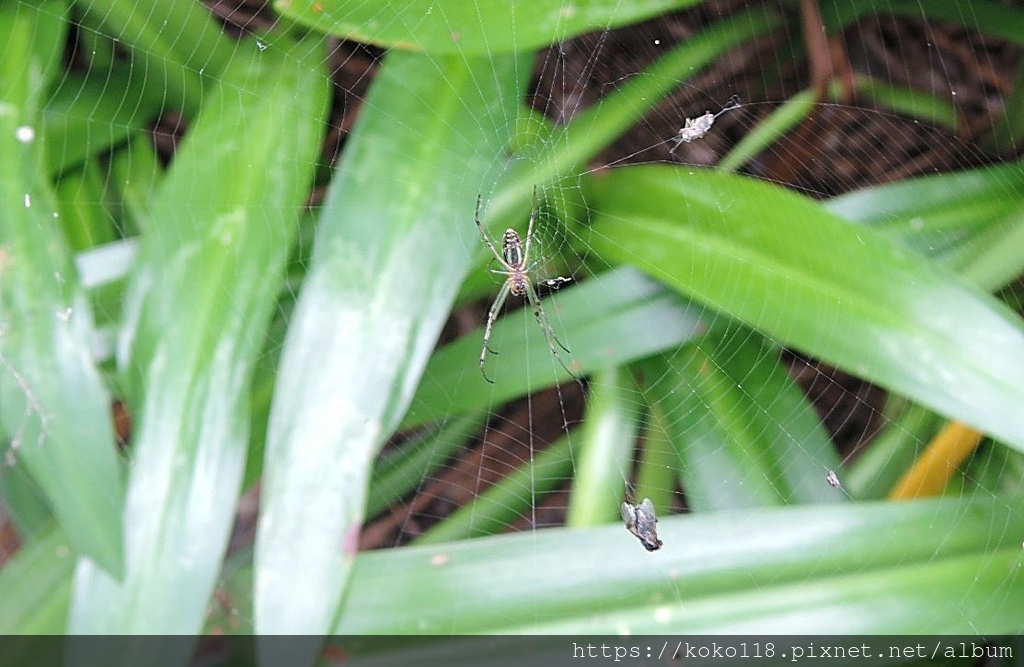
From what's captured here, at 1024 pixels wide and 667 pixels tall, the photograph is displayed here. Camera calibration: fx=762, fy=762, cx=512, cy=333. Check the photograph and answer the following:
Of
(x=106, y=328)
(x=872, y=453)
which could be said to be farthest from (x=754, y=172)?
(x=106, y=328)

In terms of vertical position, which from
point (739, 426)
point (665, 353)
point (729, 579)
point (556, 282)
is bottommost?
point (729, 579)

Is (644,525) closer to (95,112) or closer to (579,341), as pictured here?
(579,341)

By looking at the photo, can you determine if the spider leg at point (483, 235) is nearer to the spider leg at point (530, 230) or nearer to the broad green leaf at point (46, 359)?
the spider leg at point (530, 230)

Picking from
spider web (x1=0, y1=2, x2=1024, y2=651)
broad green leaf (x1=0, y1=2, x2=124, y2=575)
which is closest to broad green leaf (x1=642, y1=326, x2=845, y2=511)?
spider web (x1=0, y1=2, x2=1024, y2=651)

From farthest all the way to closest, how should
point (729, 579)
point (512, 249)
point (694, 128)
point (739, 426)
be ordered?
point (512, 249) → point (694, 128) → point (739, 426) → point (729, 579)

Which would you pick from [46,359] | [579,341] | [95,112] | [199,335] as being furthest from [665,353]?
[95,112]

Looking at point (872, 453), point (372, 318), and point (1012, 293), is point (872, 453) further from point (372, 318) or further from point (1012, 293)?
point (372, 318)
